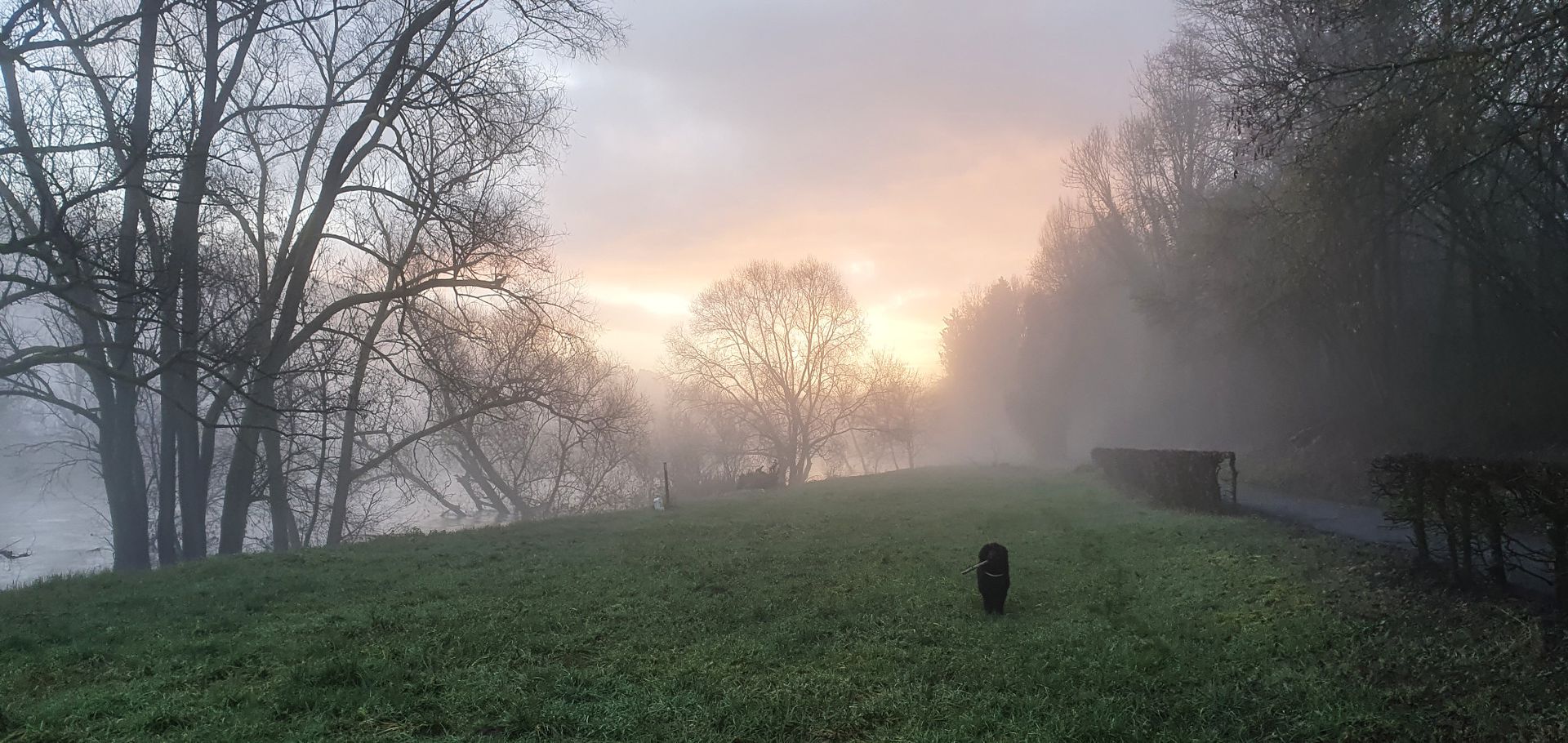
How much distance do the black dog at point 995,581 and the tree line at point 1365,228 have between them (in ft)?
20.6

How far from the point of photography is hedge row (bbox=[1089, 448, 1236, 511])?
53.1 feet

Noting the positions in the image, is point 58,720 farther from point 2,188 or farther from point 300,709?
point 2,188

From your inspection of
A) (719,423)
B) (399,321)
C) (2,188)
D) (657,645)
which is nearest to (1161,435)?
(719,423)

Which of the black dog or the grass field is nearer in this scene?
the grass field

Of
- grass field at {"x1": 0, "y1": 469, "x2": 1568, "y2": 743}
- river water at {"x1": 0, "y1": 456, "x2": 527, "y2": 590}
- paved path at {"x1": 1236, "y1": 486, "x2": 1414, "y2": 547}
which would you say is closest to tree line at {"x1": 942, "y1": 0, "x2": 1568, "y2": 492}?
paved path at {"x1": 1236, "y1": 486, "x2": 1414, "y2": 547}

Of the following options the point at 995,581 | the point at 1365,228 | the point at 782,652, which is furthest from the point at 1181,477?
the point at 782,652

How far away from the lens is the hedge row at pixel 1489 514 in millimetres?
6262

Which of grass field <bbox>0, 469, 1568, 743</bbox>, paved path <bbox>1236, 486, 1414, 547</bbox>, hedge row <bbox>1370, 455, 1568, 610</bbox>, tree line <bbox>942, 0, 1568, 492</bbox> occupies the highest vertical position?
tree line <bbox>942, 0, 1568, 492</bbox>

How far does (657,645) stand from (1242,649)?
508cm

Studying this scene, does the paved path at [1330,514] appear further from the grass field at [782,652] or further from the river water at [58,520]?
the river water at [58,520]

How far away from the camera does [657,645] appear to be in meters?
7.27

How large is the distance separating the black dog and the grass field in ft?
1.07

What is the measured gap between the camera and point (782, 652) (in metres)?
7.04

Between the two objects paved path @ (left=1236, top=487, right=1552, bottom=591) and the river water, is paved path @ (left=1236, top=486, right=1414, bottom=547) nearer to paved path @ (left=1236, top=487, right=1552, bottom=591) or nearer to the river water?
paved path @ (left=1236, top=487, right=1552, bottom=591)
